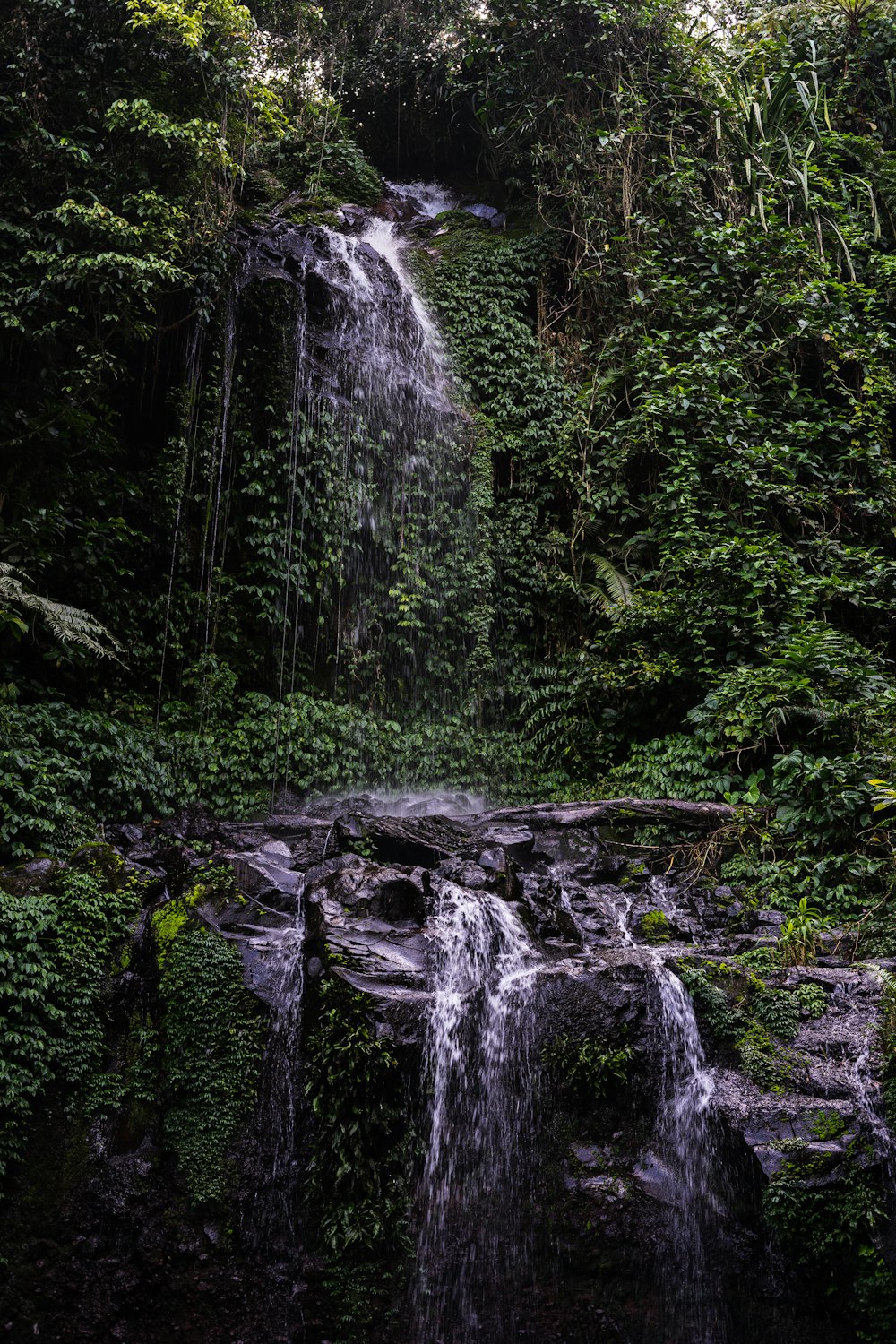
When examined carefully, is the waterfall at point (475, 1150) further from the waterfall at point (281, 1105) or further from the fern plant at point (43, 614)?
the fern plant at point (43, 614)

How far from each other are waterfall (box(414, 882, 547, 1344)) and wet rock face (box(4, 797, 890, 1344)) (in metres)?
0.07

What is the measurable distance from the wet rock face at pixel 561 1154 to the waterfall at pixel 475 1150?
0.23 feet

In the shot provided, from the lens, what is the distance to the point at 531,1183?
4.93 meters

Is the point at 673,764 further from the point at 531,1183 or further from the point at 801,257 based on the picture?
the point at 801,257

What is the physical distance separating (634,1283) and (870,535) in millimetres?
8703

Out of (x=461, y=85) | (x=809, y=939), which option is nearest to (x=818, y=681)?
(x=809, y=939)

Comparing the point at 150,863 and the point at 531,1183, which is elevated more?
the point at 150,863

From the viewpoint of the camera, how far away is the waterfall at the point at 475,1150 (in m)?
4.73

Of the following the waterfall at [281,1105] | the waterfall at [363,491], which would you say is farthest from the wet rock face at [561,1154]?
the waterfall at [363,491]

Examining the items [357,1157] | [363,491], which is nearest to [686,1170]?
[357,1157]

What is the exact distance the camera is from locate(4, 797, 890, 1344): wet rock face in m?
4.59

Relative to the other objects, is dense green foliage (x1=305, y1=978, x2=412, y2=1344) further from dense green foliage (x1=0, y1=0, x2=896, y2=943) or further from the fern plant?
the fern plant

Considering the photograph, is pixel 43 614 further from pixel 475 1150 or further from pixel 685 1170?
pixel 685 1170

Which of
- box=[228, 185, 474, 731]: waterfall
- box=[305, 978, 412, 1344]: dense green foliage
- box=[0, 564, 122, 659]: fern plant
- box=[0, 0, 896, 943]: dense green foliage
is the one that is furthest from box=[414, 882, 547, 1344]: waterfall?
box=[228, 185, 474, 731]: waterfall
